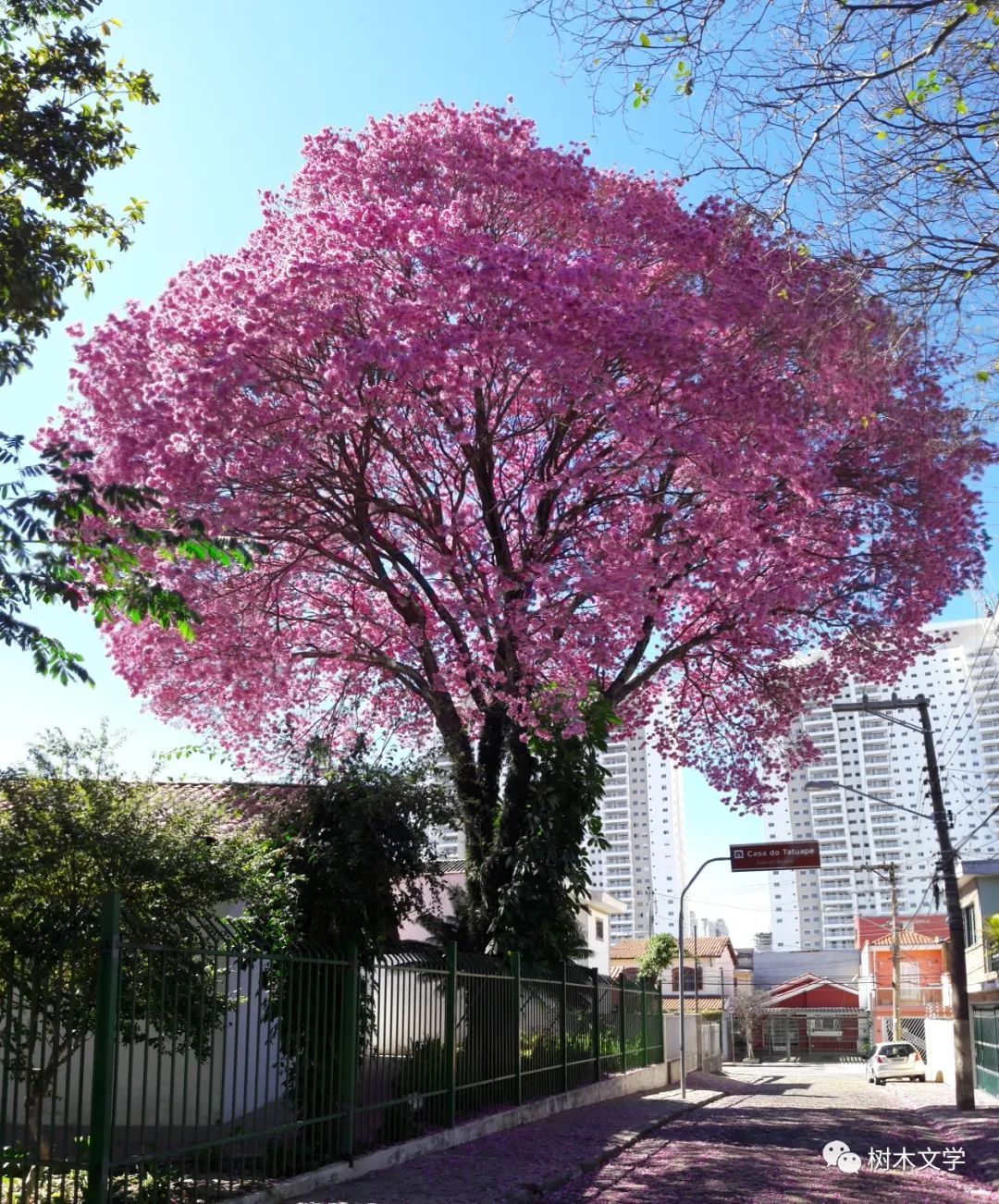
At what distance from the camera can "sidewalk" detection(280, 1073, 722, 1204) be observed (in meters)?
9.29

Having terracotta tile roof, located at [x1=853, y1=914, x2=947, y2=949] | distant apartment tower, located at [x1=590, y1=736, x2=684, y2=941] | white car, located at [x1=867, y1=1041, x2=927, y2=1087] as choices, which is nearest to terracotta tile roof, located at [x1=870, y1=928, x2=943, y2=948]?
terracotta tile roof, located at [x1=853, y1=914, x2=947, y2=949]

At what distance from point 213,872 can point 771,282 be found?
8.90 meters

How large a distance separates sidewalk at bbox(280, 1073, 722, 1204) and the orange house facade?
175 ft

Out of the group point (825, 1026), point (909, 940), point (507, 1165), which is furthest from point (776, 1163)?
point (825, 1026)

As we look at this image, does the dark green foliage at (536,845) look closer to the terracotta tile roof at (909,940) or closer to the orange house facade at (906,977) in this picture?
the orange house facade at (906,977)

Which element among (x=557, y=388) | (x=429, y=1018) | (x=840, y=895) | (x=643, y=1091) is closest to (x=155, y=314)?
(x=557, y=388)

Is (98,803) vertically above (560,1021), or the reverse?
(98,803)

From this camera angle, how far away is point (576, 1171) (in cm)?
1116

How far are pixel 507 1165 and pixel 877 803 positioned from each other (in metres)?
109

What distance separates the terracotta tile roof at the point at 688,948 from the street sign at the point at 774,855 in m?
45.5

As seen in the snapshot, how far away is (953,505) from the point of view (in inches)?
631

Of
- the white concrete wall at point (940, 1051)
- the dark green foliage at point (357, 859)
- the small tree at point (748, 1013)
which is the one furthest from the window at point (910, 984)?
the dark green foliage at point (357, 859)

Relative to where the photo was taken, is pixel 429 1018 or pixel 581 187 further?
pixel 581 187

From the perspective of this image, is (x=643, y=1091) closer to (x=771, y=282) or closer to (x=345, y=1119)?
(x=345, y=1119)
